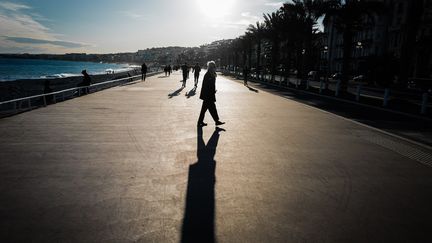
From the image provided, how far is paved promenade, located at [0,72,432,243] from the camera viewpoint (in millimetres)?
3287

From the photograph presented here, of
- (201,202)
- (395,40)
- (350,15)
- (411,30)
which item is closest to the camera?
(201,202)

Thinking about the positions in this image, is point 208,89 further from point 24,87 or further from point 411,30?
point 24,87

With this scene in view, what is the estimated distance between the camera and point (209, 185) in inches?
177

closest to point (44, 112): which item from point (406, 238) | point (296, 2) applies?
point (406, 238)

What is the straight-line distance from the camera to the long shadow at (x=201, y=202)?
10.5 ft

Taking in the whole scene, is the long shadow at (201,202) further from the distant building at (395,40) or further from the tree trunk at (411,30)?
the distant building at (395,40)

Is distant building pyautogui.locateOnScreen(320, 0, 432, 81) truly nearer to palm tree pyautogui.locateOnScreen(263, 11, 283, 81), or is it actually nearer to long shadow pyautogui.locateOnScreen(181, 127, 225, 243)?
palm tree pyautogui.locateOnScreen(263, 11, 283, 81)

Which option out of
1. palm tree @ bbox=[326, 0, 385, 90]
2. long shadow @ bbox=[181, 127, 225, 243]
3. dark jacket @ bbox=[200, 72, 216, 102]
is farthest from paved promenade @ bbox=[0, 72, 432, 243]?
palm tree @ bbox=[326, 0, 385, 90]

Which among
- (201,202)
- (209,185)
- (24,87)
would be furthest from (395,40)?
(201,202)

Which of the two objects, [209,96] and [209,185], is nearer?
[209,185]

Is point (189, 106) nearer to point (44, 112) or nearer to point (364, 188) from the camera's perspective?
point (44, 112)

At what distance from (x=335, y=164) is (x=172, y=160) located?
2.72 metres

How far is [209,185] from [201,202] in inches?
23.3

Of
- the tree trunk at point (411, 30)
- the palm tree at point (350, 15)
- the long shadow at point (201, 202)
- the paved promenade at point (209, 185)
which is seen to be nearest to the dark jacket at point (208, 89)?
the paved promenade at point (209, 185)
